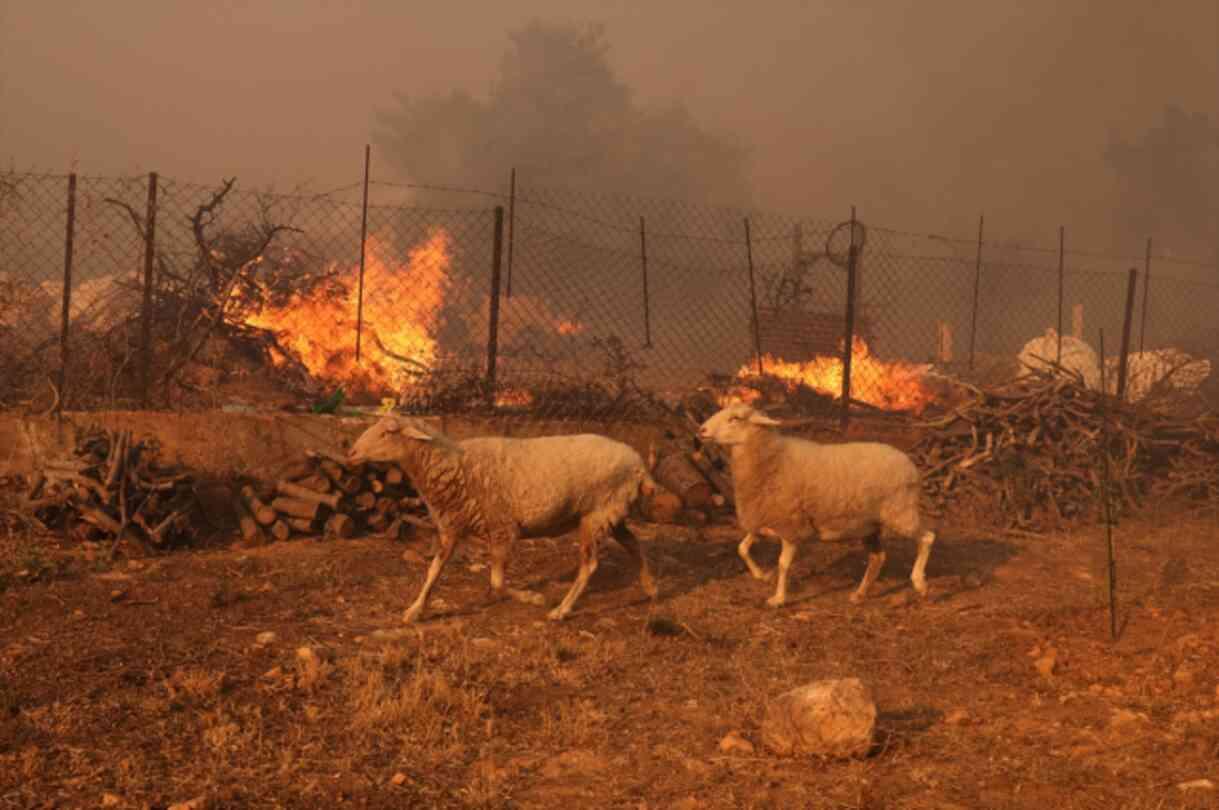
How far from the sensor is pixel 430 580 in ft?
23.8

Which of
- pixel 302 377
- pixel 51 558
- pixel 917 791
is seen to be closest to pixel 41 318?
pixel 302 377

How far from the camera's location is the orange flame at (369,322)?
1434 cm

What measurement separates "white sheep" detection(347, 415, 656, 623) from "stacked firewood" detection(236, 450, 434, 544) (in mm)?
2129

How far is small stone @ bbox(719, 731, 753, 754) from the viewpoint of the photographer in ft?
15.9

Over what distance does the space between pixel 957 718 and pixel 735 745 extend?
124 centimetres

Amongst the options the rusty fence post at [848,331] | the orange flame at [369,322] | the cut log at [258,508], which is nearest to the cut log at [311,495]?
the cut log at [258,508]

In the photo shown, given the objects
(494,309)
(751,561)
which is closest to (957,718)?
(751,561)

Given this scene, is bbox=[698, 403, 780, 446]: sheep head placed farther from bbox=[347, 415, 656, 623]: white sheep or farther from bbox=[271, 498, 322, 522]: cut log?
bbox=[271, 498, 322, 522]: cut log

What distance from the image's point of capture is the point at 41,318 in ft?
37.7

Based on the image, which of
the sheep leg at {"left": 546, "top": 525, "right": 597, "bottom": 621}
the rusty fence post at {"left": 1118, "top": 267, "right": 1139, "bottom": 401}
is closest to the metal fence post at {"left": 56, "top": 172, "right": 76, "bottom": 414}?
the sheep leg at {"left": 546, "top": 525, "right": 597, "bottom": 621}

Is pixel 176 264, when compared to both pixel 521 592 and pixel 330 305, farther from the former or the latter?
pixel 521 592

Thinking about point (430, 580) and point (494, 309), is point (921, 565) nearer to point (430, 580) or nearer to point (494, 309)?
point (430, 580)

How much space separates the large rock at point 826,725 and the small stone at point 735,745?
87mm

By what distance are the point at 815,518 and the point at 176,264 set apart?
822cm
